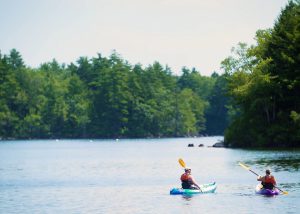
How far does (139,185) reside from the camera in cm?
6309

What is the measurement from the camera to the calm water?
48.8 m

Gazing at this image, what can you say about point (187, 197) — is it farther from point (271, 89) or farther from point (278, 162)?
point (271, 89)

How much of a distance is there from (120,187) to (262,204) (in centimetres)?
1563

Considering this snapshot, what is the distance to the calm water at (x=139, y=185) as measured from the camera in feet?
160

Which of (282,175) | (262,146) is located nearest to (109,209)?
(282,175)

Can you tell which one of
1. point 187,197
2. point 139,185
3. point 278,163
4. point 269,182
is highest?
point 278,163

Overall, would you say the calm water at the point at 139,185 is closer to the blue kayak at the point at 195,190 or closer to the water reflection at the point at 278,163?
the water reflection at the point at 278,163

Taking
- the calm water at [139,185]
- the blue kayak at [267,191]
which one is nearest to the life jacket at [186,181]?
the calm water at [139,185]

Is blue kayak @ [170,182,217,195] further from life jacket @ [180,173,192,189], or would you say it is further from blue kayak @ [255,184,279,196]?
blue kayak @ [255,184,279,196]

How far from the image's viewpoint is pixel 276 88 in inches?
4277

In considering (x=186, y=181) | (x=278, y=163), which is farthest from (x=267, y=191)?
(x=278, y=163)

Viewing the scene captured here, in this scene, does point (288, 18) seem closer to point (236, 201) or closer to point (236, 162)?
point (236, 162)

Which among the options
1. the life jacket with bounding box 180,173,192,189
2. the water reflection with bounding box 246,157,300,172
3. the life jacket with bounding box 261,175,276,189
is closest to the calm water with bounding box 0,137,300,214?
the water reflection with bounding box 246,157,300,172

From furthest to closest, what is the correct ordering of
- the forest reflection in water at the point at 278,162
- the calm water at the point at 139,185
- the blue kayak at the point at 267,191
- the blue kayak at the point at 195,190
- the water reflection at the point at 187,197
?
the forest reflection in water at the point at 278,162 → the blue kayak at the point at 195,190 → the blue kayak at the point at 267,191 → the water reflection at the point at 187,197 → the calm water at the point at 139,185
